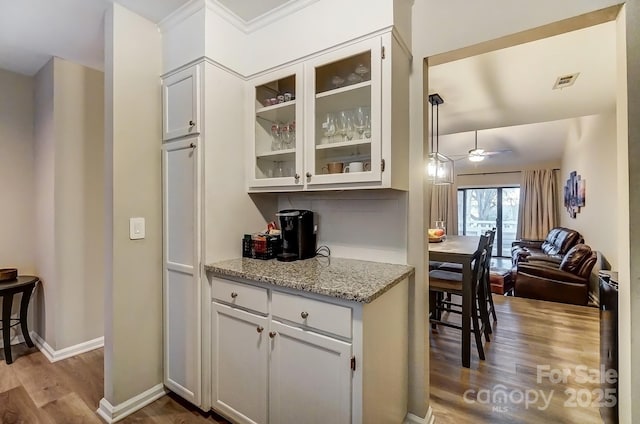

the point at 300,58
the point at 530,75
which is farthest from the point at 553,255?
the point at 300,58

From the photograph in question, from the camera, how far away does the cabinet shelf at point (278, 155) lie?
1865mm

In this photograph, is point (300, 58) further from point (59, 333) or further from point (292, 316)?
point (59, 333)

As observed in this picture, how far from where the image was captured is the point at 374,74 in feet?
4.93

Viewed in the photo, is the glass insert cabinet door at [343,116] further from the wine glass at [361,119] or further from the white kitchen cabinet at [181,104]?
the white kitchen cabinet at [181,104]

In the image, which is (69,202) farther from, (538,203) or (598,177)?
(538,203)

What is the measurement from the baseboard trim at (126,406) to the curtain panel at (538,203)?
8.26 metres

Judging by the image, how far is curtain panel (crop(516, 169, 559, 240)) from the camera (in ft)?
23.3

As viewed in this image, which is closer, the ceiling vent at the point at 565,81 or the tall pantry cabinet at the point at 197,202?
the tall pantry cabinet at the point at 197,202

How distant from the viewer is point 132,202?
184 cm

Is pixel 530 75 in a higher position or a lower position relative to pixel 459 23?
higher

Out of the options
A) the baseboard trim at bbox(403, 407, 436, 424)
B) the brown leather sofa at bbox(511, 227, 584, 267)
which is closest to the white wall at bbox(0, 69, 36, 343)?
the baseboard trim at bbox(403, 407, 436, 424)

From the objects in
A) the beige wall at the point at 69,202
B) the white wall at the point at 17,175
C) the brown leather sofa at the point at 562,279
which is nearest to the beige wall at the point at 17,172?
the white wall at the point at 17,175

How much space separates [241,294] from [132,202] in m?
0.91

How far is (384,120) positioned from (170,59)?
4.75ft
